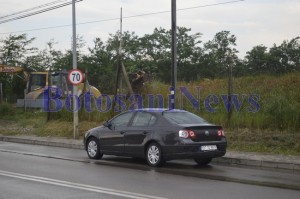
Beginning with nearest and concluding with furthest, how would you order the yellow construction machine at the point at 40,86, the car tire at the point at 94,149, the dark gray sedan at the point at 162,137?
1. the dark gray sedan at the point at 162,137
2. the car tire at the point at 94,149
3. the yellow construction machine at the point at 40,86

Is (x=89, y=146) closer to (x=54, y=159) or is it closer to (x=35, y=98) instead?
(x=54, y=159)

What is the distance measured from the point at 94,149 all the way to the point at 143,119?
2103mm

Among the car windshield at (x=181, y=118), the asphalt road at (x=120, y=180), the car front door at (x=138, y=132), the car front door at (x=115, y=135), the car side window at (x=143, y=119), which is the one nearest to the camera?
the asphalt road at (x=120, y=180)

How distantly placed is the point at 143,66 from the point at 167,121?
5443 cm

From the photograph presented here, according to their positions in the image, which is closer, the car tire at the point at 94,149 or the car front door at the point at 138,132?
the car front door at the point at 138,132

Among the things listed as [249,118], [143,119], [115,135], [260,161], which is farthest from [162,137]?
[249,118]

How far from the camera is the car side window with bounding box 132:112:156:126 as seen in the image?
13.1m

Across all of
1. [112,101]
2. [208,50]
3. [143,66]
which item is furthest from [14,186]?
[208,50]

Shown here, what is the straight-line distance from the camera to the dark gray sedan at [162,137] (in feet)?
40.1

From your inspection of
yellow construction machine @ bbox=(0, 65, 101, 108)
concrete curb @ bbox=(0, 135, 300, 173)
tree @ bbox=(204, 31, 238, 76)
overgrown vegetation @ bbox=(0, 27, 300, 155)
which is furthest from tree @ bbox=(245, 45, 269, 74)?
concrete curb @ bbox=(0, 135, 300, 173)

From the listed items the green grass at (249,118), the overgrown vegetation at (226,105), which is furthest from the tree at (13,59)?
the green grass at (249,118)

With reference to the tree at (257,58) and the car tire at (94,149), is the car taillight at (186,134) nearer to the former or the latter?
the car tire at (94,149)

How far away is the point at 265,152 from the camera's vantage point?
15.1 meters

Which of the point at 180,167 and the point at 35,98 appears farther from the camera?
the point at 35,98
